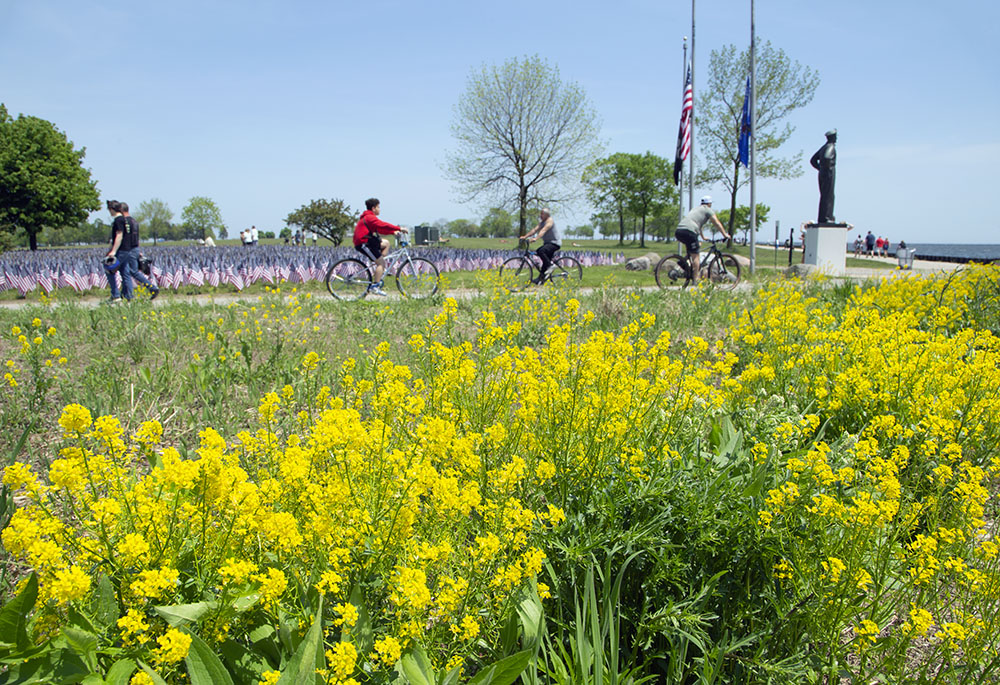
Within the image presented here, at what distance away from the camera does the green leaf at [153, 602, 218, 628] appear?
134 cm

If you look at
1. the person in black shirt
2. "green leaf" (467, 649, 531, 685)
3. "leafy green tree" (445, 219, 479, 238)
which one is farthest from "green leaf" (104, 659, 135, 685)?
"leafy green tree" (445, 219, 479, 238)

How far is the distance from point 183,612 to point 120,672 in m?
0.16

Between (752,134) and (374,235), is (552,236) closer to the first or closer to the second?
(374,235)

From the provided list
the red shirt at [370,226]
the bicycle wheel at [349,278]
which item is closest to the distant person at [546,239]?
the red shirt at [370,226]

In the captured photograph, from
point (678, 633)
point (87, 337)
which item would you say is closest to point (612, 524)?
point (678, 633)

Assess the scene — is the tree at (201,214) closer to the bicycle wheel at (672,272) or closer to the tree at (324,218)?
the tree at (324,218)

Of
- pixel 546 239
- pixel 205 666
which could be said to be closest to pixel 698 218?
pixel 546 239

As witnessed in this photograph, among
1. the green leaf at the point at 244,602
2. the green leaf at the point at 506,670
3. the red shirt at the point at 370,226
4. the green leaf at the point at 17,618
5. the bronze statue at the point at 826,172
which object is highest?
the bronze statue at the point at 826,172

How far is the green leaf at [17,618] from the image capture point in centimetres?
123

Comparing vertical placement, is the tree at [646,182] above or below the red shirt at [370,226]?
above

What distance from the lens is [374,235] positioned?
9578mm

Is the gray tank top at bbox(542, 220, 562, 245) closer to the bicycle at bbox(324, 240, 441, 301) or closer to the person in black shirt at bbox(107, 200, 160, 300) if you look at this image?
the bicycle at bbox(324, 240, 441, 301)

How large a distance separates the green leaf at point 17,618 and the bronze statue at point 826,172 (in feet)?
63.4

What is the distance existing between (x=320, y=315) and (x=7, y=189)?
43.4m
